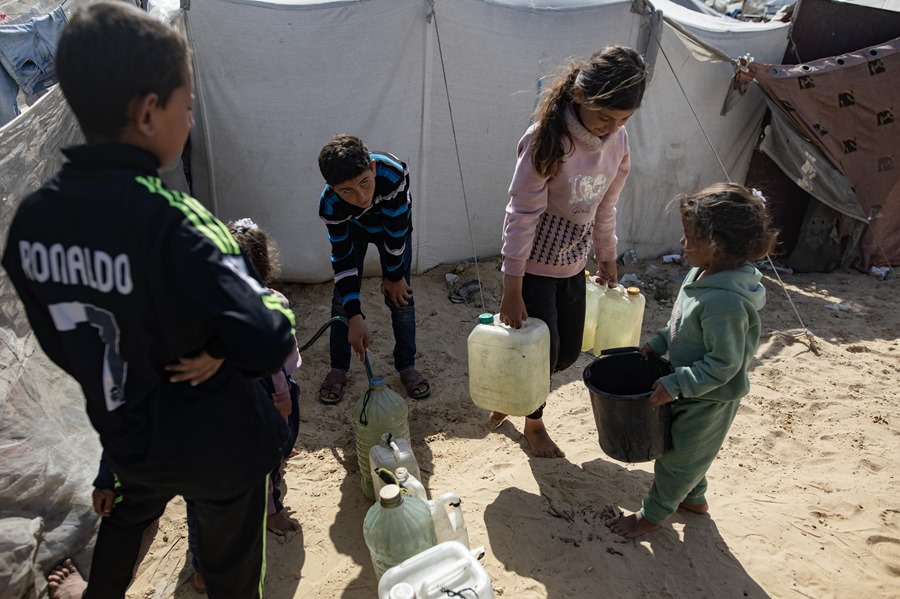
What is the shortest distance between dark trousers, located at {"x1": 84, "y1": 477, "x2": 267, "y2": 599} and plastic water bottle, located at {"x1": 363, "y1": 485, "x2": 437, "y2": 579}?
1.52ft

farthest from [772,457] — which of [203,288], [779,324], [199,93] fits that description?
[199,93]

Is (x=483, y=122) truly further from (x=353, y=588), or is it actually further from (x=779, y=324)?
(x=353, y=588)

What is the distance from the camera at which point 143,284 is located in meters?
1.15

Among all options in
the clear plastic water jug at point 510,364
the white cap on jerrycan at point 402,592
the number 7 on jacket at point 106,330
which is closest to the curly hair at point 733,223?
the clear plastic water jug at point 510,364

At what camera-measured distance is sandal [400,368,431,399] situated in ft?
11.8

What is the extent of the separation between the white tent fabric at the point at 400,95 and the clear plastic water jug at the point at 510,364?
242 centimetres

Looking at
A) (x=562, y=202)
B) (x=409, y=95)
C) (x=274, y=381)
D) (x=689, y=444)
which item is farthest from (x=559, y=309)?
(x=409, y=95)

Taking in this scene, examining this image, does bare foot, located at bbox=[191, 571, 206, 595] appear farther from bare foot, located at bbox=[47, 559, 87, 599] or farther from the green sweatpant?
the green sweatpant

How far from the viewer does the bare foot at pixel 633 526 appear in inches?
98.0

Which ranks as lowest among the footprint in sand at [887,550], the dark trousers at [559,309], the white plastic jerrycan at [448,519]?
the footprint in sand at [887,550]

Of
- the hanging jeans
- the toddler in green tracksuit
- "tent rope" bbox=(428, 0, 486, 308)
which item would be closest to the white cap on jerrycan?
the toddler in green tracksuit

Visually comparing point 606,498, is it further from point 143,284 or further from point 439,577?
point 143,284

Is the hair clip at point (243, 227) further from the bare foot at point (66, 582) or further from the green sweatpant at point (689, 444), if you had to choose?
the green sweatpant at point (689, 444)

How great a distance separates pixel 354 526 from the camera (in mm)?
2635
